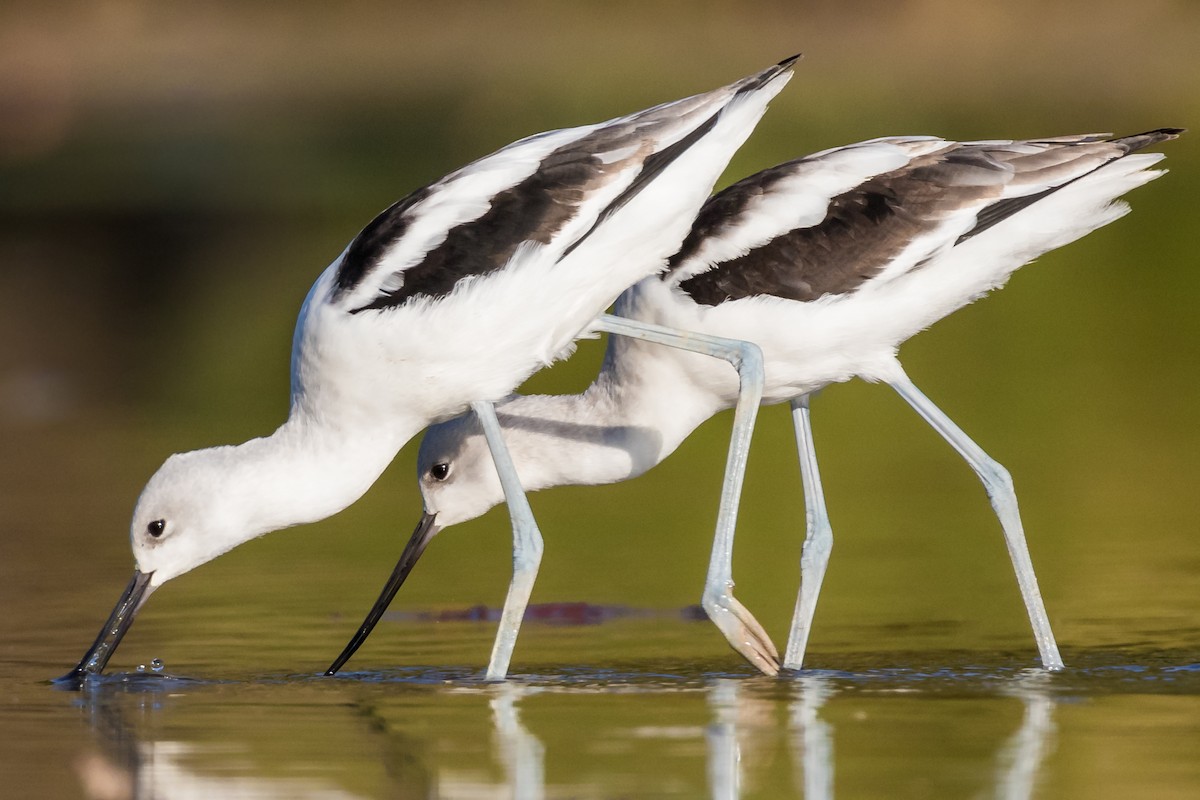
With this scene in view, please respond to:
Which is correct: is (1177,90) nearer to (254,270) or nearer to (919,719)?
(254,270)

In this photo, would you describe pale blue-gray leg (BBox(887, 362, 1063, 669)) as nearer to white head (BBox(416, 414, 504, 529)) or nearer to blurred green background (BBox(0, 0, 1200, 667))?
blurred green background (BBox(0, 0, 1200, 667))

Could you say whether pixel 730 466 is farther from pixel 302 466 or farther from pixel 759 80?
pixel 302 466

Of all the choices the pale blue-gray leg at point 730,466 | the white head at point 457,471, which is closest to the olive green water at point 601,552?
the pale blue-gray leg at point 730,466

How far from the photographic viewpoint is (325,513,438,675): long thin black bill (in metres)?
7.20

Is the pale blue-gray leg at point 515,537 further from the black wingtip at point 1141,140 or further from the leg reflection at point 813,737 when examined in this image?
the black wingtip at point 1141,140

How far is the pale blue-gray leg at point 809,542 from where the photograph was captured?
24.4ft

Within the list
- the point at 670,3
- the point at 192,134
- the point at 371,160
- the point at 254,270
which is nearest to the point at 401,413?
the point at 254,270

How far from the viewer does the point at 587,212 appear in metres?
6.93

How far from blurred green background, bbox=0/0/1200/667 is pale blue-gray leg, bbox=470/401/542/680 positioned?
25 centimetres

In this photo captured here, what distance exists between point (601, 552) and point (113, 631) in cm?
237

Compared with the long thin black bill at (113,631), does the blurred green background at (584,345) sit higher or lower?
higher

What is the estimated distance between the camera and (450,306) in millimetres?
6875

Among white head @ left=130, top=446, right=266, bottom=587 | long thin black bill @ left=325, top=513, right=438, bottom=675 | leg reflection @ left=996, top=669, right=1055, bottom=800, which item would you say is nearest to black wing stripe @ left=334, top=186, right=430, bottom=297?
white head @ left=130, top=446, right=266, bottom=587

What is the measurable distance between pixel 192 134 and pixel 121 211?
3402 mm
